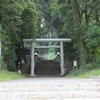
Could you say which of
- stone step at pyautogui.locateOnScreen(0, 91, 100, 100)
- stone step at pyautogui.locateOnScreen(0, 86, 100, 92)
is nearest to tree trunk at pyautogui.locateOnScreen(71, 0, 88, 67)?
stone step at pyautogui.locateOnScreen(0, 86, 100, 92)

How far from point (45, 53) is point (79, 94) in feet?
124

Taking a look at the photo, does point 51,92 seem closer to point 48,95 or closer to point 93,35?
point 48,95

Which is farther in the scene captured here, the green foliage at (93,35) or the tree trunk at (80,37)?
the tree trunk at (80,37)

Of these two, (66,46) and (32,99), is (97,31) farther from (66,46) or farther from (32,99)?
(66,46)

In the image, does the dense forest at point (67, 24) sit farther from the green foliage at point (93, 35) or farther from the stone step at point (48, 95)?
the stone step at point (48, 95)

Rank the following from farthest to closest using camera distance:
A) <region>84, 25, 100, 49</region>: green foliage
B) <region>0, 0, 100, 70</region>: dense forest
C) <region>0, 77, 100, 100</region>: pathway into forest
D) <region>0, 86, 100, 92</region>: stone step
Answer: <region>0, 0, 100, 70</region>: dense forest → <region>84, 25, 100, 49</region>: green foliage → <region>0, 86, 100, 92</region>: stone step → <region>0, 77, 100, 100</region>: pathway into forest

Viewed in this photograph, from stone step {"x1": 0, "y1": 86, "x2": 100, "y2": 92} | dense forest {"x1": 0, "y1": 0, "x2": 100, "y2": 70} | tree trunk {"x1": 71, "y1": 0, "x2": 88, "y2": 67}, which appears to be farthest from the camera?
tree trunk {"x1": 71, "y1": 0, "x2": 88, "y2": 67}

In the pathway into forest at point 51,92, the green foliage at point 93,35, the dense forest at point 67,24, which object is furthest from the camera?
the dense forest at point 67,24

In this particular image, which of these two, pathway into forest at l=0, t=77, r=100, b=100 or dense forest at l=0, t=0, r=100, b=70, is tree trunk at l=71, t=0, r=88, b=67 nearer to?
dense forest at l=0, t=0, r=100, b=70

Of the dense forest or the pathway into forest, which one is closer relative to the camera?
the pathway into forest

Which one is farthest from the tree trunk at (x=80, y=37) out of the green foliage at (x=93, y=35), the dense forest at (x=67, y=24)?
the green foliage at (x=93, y=35)

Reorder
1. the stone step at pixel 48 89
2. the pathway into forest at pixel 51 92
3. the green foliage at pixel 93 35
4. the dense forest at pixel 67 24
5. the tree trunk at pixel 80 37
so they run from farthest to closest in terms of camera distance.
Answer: the tree trunk at pixel 80 37 < the dense forest at pixel 67 24 < the green foliage at pixel 93 35 < the stone step at pixel 48 89 < the pathway into forest at pixel 51 92

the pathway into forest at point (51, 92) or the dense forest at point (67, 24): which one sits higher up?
the dense forest at point (67, 24)

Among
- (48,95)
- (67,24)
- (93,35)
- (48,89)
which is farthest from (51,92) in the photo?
(67,24)
